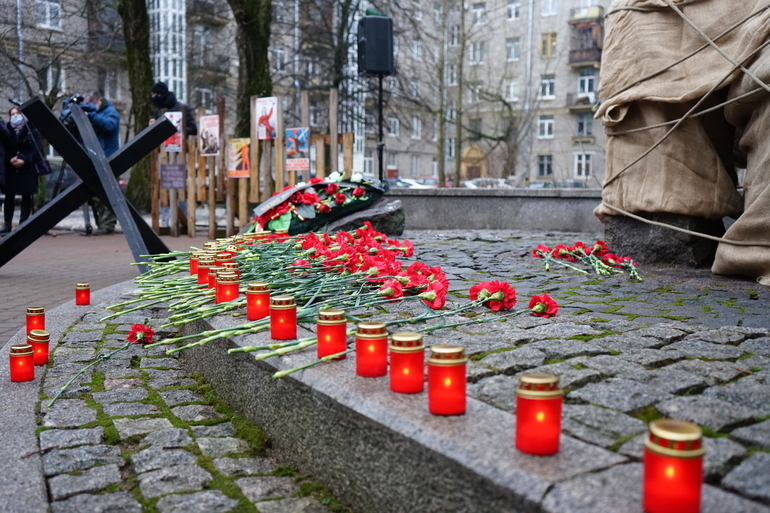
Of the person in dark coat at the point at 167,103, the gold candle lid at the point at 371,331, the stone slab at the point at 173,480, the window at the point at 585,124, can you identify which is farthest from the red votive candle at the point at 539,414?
the window at the point at 585,124

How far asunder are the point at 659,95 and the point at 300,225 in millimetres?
3344

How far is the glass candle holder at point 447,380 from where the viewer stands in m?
1.83

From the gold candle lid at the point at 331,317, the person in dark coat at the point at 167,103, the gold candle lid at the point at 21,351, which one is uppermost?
the person in dark coat at the point at 167,103

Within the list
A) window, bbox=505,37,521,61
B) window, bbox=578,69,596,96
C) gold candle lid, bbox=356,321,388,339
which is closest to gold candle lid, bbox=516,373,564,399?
gold candle lid, bbox=356,321,388,339

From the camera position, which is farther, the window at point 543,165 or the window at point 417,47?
the window at point 543,165

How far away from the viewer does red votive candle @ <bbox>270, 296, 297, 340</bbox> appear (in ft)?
8.62

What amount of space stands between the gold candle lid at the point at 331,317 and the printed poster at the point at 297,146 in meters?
7.52

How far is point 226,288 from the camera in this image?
11.0ft

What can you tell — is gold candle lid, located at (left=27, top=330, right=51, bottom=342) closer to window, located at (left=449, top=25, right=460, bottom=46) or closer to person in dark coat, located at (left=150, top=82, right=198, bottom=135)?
→ person in dark coat, located at (left=150, top=82, right=198, bottom=135)

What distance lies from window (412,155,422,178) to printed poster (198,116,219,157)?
40.8 m

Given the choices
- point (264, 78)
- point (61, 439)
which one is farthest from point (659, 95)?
point (264, 78)

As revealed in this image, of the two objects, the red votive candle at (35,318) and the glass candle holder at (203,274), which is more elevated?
the glass candle holder at (203,274)

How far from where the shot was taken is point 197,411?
2.90m

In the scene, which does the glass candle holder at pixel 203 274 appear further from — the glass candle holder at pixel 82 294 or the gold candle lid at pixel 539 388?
the gold candle lid at pixel 539 388
